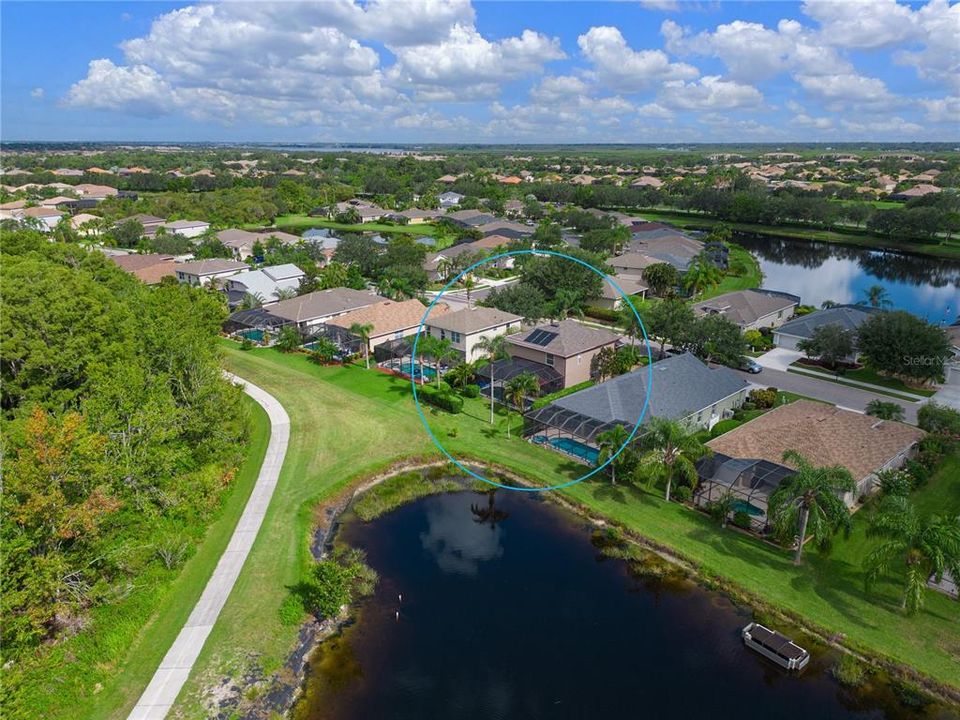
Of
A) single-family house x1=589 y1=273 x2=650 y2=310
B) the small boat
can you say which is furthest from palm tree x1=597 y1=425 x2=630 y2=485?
single-family house x1=589 y1=273 x2=650 y2=310

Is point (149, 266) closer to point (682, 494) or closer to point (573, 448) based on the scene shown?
point (573, 448)

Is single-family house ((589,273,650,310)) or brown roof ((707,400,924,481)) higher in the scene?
single-family house ((589,273,650,310))

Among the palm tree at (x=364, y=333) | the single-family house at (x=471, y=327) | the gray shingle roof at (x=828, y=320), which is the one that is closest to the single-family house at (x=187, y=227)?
the palm tree at (x=364, y=333)

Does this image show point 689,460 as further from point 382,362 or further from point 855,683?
point 382,362

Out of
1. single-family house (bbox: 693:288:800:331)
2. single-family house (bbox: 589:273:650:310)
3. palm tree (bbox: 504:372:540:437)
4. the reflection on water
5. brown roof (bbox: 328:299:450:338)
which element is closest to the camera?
the reflection on water

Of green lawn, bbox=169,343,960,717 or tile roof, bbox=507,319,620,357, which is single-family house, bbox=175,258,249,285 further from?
tile roof, bbox=507,319,620,357

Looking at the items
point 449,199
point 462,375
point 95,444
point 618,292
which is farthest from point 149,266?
point 449,199
